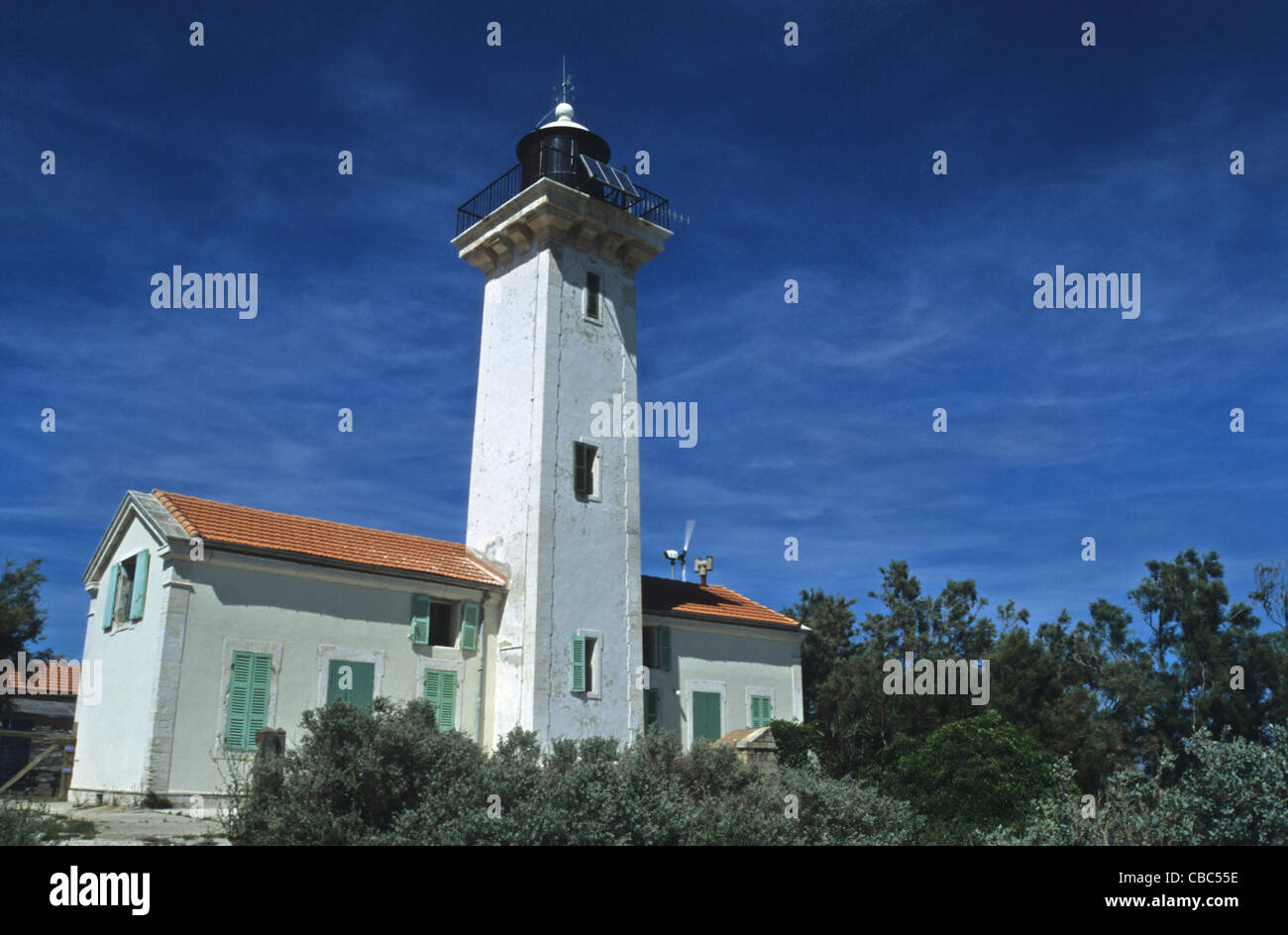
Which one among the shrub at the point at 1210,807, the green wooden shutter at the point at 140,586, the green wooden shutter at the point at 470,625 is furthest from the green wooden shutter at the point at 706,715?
the green wooden shutter at the point at 140,586

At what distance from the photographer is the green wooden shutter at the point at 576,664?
67.4 ft

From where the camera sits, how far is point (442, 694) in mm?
19766

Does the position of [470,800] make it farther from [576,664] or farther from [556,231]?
[556,231]

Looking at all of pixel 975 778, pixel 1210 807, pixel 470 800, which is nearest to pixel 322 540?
pixel 470 800

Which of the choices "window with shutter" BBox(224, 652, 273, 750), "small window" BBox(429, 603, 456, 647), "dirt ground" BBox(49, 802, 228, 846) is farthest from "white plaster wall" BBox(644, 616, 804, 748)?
"dirt ground" BBox(49, 802, 228, 846)

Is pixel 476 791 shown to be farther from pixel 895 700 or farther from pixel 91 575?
pixel 895 700

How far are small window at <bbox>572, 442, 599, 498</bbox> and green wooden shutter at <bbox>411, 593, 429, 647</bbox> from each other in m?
4.20

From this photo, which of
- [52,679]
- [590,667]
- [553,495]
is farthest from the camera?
[52,679]

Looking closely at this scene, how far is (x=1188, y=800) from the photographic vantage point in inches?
472

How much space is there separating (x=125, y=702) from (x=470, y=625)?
650cm
